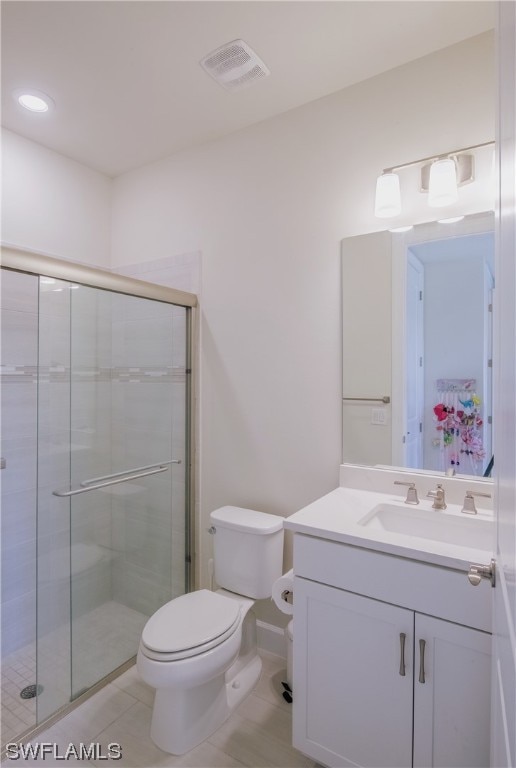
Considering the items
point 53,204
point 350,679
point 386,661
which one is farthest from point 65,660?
point 53,204

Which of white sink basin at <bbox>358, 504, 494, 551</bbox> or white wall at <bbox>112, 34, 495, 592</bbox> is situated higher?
white wall at <bbox>112, 34, 495, 592</bbox>

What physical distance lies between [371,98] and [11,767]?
289 cm

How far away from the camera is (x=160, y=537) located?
221 cm

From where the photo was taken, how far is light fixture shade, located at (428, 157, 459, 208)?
1.50 m

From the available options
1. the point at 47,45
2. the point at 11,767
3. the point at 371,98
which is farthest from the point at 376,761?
the point at 47,45

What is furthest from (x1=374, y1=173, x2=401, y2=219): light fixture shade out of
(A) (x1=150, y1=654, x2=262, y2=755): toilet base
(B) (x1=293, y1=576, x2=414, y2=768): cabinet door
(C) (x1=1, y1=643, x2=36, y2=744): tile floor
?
(C) (x1=1, y1=643, x2=36, y2=744): tile floor

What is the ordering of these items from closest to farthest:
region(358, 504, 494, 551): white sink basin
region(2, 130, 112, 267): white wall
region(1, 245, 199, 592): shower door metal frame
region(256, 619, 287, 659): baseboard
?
region(358, 504, 494, 551): white sink basin
region(1, 245, 199, 592): shower door metal frame
region(256, 619, 287, 659): baseboard
region(2, 130, 112, 267): white wall

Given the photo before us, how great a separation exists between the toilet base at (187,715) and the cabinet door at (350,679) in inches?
14.1

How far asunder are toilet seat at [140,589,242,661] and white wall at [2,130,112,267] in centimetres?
195

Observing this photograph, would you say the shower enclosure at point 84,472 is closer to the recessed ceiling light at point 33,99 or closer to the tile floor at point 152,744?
the tile floor at point 152,744

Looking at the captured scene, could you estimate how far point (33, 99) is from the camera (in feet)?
6.20

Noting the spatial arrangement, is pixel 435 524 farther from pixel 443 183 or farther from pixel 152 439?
pixel 152 439

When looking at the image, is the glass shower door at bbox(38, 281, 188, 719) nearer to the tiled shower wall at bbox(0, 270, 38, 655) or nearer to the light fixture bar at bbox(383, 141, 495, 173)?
the tiled shower wall at bbox(0, 270, 38, 655)

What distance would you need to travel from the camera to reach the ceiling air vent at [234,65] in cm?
A: 161
